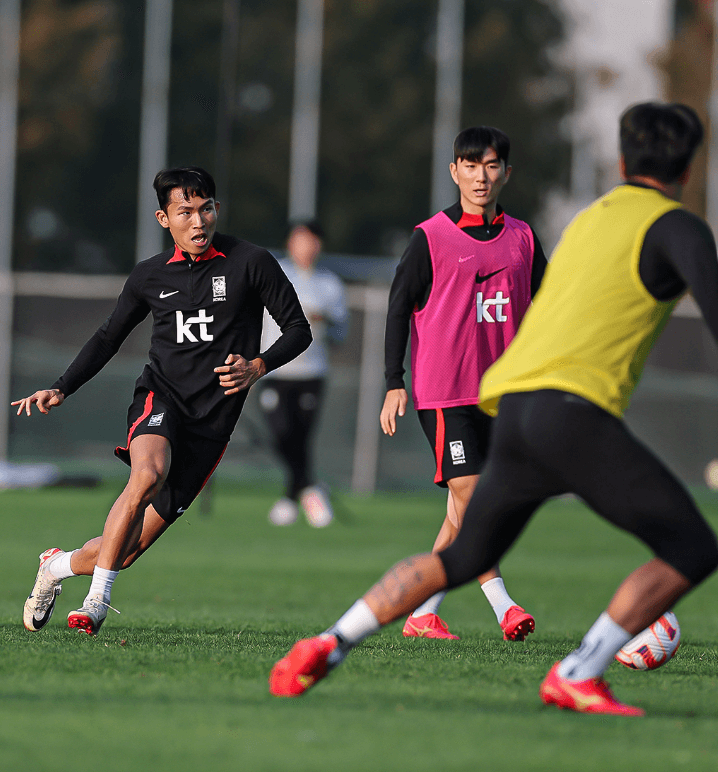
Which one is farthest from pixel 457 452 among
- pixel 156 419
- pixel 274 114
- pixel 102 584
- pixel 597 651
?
pixel 274 114

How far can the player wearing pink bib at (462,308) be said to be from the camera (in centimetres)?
670

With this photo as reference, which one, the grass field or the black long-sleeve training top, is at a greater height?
the black long-sleeve training top

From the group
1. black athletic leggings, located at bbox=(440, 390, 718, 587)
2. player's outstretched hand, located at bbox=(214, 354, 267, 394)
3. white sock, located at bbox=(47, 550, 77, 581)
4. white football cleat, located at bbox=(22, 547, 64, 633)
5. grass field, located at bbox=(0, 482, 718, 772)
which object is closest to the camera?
grass field, located at bbox=(0, 482, 718, 772)

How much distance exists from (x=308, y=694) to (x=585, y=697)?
91 cm

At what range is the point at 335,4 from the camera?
40.6 metres

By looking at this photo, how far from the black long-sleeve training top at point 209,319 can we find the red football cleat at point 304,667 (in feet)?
6.23

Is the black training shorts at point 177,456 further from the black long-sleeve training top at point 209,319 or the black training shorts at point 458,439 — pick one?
the black training shorts at point 458,439

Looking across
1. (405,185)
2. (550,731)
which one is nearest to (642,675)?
(550,731)

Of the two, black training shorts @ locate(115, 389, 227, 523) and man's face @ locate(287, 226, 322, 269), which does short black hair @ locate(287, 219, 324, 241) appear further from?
black training shorts @ locate(115, 389, 227, 523)

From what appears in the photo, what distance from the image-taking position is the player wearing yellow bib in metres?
4.38

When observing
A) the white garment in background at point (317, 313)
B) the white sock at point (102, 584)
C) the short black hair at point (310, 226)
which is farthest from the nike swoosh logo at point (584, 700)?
the short black hair at point (310, 226)

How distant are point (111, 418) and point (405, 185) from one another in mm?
23888

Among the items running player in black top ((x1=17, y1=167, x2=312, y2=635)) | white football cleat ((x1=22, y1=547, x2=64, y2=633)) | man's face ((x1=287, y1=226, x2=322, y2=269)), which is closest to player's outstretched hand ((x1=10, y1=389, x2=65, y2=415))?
running player in black top ((x1=17, y1=167, x2=312, y2=635))

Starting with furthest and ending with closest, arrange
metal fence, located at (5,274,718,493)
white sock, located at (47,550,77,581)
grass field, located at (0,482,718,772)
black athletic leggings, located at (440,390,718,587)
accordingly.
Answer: metal fence, located at (5,274,718,493) < white sock, located at (47,550,77,581) < black athletic leggings, located at (440,390,718,587) < grass field, located at (0,482,718,772)
